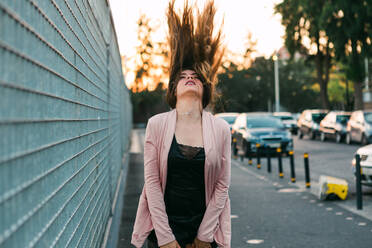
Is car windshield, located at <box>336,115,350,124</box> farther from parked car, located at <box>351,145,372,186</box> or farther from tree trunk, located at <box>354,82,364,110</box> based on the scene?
parked car, located at <box>351,145,372,186</box>

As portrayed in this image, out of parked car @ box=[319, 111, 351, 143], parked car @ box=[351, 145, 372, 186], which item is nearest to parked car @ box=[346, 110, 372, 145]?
parked car @ box=[319, 111, 351, 143]

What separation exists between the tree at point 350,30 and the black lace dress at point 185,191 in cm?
2450

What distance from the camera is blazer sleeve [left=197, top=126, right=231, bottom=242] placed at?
9.87 ft

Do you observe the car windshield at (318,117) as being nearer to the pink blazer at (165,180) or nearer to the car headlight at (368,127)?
the car headlight at (368,127)

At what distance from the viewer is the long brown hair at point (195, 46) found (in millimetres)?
3127

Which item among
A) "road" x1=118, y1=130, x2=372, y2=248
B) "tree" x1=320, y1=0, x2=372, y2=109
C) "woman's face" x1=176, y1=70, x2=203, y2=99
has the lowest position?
"road" x1=118, y1=130, x2=372, y2=248

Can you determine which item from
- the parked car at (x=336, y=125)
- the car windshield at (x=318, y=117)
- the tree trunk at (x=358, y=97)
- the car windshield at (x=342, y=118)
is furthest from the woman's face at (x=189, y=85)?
the tree trunk at (x=358, y=97)

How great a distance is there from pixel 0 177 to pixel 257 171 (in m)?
13.8

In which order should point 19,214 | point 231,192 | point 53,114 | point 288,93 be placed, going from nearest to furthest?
1. point 19,214
2. point 53,114
3. point 231,192
4. point 288,93

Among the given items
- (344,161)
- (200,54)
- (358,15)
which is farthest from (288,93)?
(200,54)

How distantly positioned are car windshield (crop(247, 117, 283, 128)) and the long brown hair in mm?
16613

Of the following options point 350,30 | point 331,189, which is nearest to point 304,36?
point 350,30

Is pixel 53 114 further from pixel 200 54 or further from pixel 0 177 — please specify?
pixel 200 54

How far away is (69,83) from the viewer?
9.77 feet
